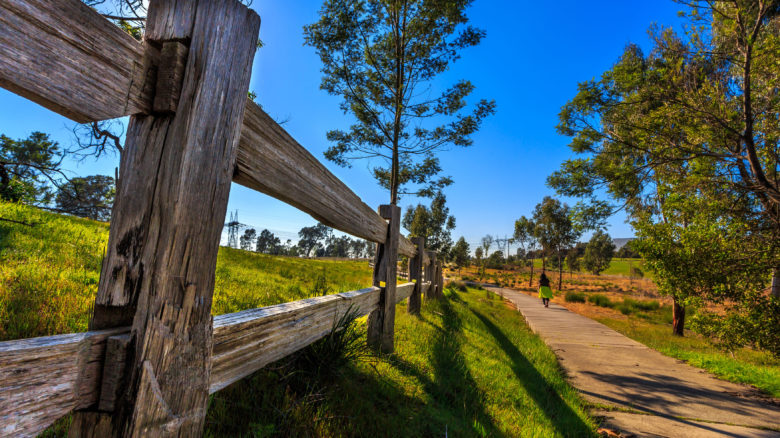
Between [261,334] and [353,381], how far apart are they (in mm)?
1387

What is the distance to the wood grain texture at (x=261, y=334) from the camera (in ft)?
4.02

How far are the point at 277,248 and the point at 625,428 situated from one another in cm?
13131

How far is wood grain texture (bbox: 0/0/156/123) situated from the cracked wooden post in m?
0.13

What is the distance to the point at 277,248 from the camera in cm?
12531

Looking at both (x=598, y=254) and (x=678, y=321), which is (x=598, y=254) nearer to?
(x=598, y=254)

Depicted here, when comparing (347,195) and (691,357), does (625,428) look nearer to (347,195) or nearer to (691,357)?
(347,195)

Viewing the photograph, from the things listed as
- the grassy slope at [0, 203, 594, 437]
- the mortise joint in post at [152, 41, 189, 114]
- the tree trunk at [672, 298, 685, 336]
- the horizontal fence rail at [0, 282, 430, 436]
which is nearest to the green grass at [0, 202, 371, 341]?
the grassy slope at [0, 203, 594, 437]

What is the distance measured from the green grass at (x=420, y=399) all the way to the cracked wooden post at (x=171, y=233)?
0.80m

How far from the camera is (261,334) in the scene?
145 cm

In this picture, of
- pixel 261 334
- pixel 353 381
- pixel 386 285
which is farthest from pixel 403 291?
pixel 261 334

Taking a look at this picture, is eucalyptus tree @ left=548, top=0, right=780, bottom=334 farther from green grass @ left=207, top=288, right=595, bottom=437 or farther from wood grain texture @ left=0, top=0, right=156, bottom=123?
wood grain texture @ left=0, top=0, right=156, bottom=123

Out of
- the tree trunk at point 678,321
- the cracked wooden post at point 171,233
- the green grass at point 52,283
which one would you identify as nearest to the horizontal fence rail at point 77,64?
the cracked wooden post at point 171,233

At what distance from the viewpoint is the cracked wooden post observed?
92cm

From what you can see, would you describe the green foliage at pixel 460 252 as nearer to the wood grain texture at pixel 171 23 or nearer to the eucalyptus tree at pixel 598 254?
the eucalyptus tree at pixel 598 254
